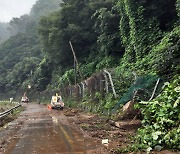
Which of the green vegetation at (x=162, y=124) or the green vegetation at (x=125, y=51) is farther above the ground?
the green vegetation at (x=125, y=51)

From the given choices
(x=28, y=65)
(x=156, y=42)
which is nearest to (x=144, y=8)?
(x=156, y=42)

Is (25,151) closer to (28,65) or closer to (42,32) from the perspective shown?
(42,32)

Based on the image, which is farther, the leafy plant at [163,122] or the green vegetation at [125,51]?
the green vegetation at [125,51]

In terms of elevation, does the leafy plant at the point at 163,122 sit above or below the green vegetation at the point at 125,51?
below

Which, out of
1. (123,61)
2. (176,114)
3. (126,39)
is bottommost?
(176,114)

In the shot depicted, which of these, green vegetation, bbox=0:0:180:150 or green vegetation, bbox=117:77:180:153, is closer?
green vegetation, bbox=117:77:180:153

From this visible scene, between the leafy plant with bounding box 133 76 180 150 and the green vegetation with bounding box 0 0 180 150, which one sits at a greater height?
the green vegetation with bounding box 0 0 180 150

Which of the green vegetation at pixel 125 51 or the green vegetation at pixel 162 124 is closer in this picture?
the green vegetation at pixel 162 124

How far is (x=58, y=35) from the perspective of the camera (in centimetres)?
4612

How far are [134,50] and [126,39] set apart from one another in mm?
2090

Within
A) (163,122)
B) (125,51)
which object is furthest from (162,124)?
(125,51)

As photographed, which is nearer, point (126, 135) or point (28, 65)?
point (126, 135)

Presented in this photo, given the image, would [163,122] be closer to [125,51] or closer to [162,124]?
[162,124]

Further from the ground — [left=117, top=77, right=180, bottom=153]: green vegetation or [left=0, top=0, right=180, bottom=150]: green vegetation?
[left=0, top=0, right=180, bottom=150]: green vegetation
